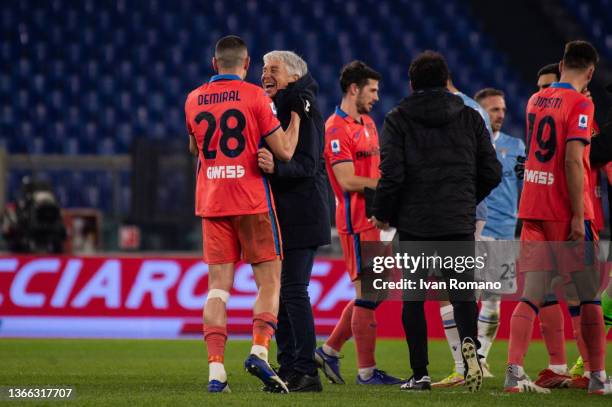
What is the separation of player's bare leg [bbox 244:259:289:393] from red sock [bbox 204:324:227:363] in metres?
0.15

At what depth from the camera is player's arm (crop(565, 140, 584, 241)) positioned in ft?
18.0

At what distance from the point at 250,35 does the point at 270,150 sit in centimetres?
1197

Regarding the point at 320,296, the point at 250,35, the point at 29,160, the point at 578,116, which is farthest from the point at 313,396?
the point at 250,35

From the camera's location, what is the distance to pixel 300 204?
5680mm

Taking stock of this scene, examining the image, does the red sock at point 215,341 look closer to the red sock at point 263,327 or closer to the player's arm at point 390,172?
the red sock at point 263,327

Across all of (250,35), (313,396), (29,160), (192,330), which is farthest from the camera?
(250,35)

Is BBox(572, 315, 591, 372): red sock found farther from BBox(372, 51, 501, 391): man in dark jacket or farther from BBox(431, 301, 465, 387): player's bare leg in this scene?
BBox(372, 51, 501, 391): man in dark jacket

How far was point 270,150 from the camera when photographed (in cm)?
544

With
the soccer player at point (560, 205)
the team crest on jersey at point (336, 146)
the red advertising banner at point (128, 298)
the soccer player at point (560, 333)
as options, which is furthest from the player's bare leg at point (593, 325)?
the red advertising banner at point (128, 298)

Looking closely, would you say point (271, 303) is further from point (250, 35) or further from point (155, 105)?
point (250, 35)

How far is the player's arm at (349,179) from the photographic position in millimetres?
6354

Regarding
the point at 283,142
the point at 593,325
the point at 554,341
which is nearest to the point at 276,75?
the point at 283,142

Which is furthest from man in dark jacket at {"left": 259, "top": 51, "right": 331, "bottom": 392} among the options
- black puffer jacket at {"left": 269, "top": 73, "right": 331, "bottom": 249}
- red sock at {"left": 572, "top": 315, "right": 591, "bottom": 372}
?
red sock at {"left": 572, "top": 315, "right": 591, "bottom": 372}

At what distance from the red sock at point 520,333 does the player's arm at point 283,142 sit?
1.44m
